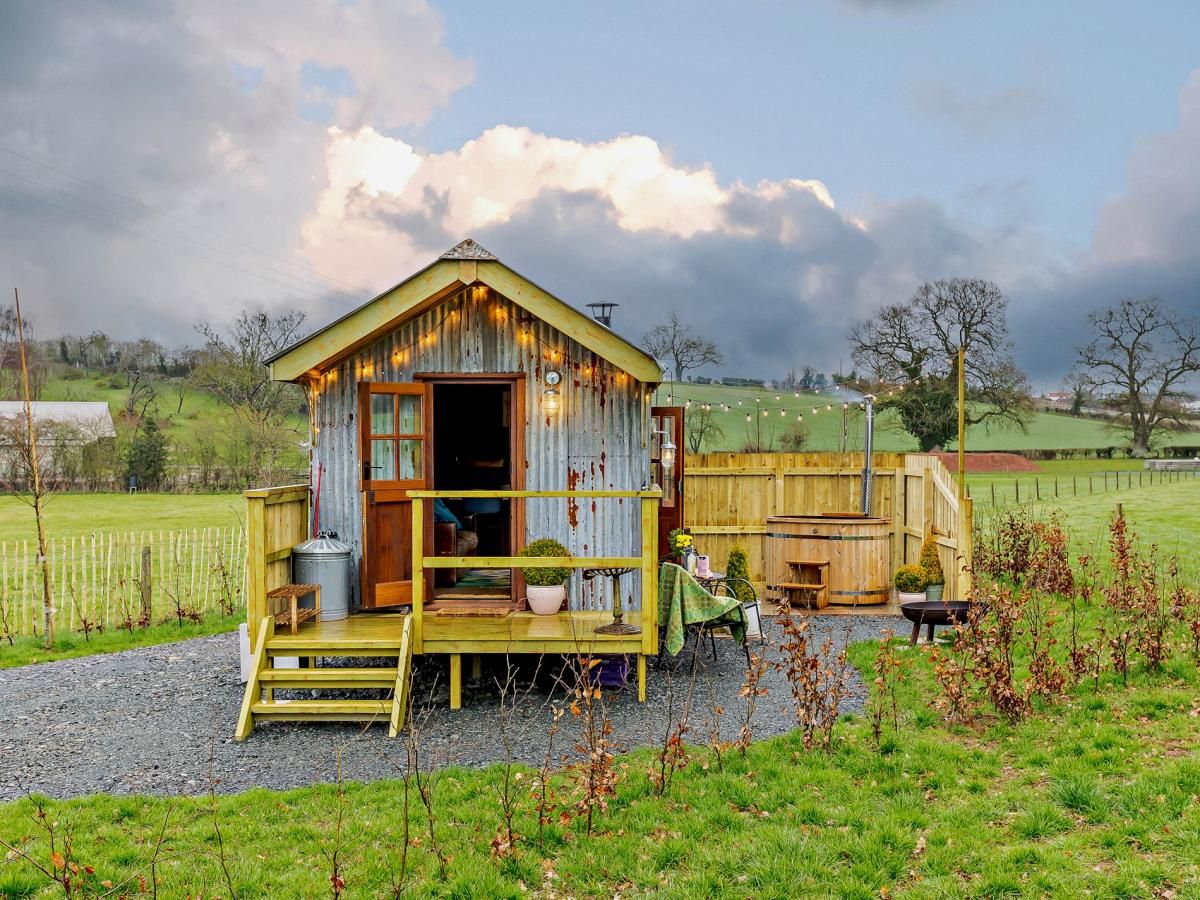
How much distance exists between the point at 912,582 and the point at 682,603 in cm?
542

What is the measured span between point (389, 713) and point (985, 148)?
60.2 ft

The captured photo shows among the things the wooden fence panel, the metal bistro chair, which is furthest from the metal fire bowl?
the wooden fence panel

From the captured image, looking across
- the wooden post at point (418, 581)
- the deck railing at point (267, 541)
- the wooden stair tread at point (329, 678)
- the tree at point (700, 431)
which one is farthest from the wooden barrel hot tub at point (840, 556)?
the tree at point (700, 431)

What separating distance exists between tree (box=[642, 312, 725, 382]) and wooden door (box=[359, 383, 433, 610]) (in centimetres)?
2459

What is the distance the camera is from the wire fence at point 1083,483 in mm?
24953

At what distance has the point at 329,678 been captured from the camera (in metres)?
7.05

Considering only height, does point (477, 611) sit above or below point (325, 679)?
above

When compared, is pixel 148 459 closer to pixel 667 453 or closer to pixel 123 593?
pixel 123 593

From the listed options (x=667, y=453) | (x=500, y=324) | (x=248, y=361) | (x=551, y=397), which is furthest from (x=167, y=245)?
(x=551, y=397)

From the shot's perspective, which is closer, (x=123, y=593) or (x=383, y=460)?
(x=383, y=460)

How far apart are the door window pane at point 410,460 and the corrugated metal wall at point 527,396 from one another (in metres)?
0.47

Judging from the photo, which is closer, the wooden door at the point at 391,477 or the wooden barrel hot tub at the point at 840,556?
the wooden door at the point at 391,477

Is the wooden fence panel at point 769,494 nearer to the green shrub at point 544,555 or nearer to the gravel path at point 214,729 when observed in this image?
the gravel path at point 214,729

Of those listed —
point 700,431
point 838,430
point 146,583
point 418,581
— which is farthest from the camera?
point 838,430
